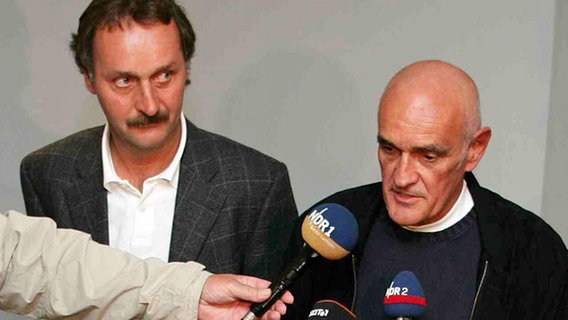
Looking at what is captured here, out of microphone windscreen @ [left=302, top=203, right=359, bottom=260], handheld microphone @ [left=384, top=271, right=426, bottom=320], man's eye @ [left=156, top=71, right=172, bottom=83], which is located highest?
man's eye @ [left=156, top=71, right=172, bottom=83]

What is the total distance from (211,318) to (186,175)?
1.77 feet

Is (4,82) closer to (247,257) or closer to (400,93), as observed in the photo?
(247,257)

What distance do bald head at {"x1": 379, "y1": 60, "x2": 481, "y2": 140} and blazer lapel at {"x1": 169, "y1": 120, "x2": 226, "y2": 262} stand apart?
0.56 m

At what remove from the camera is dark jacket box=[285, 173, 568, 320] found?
7.64 feet

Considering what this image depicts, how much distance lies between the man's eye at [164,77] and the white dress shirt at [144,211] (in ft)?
0.70

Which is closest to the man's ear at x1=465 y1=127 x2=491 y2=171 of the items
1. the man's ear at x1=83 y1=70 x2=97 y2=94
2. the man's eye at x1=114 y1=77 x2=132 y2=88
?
the man's eye at x1=114 y1=77 x2=132 y2=88

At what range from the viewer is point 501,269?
234 cm

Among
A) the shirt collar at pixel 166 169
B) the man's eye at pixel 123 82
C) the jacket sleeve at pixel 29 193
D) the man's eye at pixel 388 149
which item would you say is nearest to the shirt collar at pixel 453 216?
the man's eye at pixel 388 149

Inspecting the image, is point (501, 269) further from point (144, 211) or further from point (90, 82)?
point (90, 82)

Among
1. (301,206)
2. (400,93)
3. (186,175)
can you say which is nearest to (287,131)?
(301,206)

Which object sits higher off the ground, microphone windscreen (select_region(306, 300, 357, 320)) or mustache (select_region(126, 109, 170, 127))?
mustache (select_region(126, 109, 170, 127))

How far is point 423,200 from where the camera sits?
2348mm

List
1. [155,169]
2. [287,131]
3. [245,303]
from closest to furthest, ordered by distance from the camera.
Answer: [245,303] < [155,169] < [287,131]

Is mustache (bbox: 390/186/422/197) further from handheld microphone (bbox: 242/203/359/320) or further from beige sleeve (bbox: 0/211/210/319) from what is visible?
beige sleeve (bbox: 0/211/210/319)
